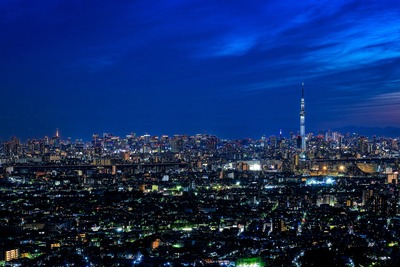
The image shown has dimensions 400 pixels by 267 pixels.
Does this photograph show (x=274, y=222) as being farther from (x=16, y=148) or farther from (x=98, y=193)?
(x=16, y=148)

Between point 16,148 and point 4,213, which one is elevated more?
point 16,148

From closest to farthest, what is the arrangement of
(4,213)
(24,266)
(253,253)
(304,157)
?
1. (24,266)
2. (253,253)
3. (4,213)
4. (304,157)

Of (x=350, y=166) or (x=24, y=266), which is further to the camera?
(x=350, y=166)

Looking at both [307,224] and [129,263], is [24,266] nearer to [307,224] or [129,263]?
[129,263]

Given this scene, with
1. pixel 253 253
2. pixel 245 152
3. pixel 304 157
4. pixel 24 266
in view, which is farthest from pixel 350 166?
pixel 24 266

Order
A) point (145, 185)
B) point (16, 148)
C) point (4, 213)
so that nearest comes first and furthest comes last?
point (4, 213)
point (145, 185)
point (16, 148)

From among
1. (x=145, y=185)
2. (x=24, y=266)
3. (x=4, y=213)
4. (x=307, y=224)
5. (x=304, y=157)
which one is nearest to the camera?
(x=24, y=266)

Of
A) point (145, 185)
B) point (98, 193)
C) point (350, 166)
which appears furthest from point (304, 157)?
point (98, 193)

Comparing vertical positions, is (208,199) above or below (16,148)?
below

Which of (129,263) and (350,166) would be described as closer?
(129,263)
